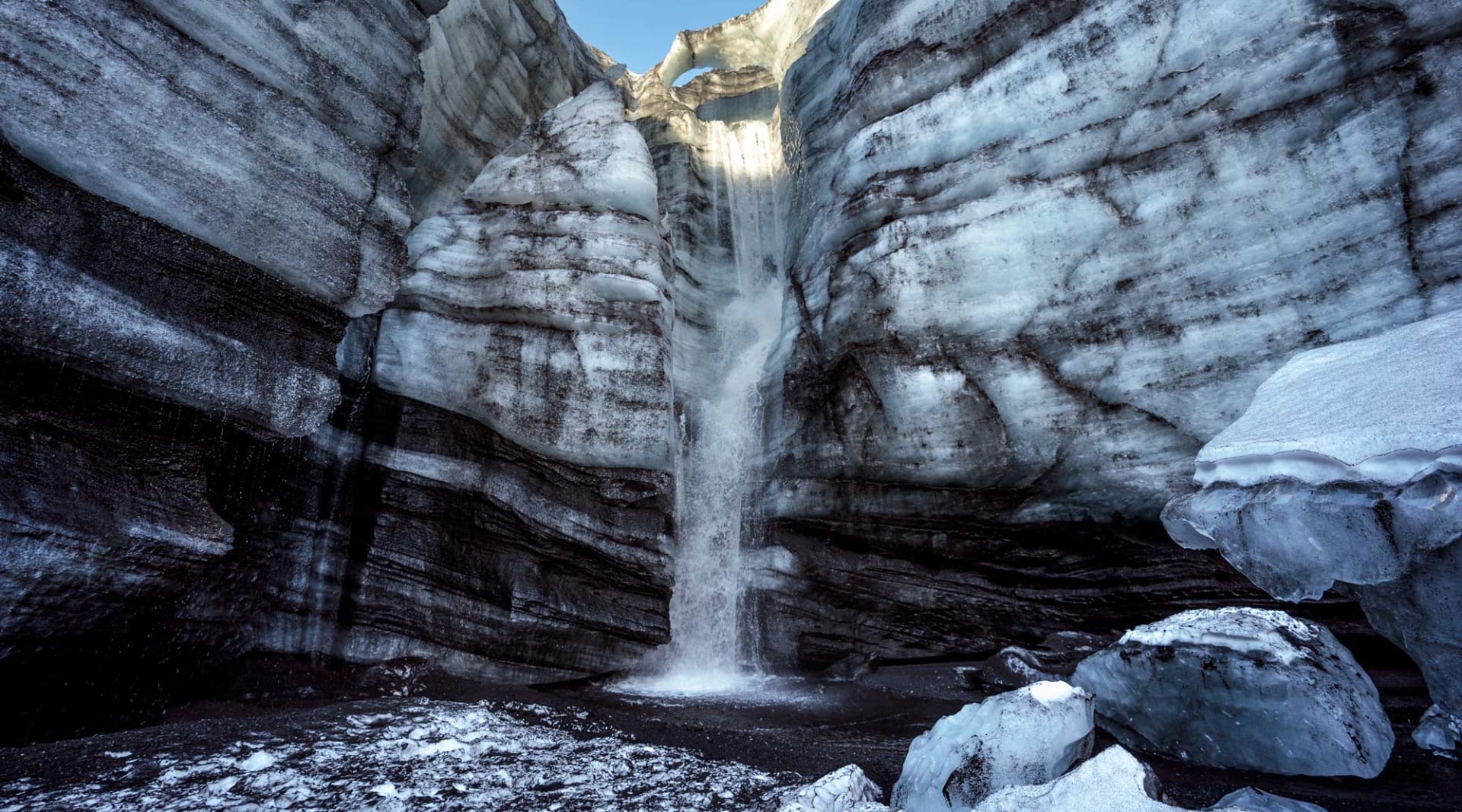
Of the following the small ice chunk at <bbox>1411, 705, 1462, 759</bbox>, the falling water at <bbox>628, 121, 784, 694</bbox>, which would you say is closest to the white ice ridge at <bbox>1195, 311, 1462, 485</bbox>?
the small ice chunk at <bbox>1411, 705, 1462, 759</bbox>

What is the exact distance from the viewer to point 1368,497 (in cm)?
344

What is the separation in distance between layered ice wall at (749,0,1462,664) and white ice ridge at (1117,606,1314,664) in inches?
79.1

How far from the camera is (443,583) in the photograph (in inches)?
309

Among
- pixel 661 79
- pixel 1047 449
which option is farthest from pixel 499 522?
pixel 661 79

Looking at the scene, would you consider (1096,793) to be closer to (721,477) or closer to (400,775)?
(400,775)

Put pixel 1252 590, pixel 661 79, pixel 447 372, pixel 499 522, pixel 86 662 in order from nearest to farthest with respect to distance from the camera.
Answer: pixel 86 662, pixel 1252 590, pixel 499 522, pixel 447 372, pixel 661 79

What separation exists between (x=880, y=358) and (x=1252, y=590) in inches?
173

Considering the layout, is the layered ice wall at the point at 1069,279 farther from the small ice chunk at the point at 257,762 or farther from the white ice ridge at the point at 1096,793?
the small ice chunk at the point at 257,762

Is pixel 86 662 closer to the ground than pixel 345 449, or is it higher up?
closer to the ground

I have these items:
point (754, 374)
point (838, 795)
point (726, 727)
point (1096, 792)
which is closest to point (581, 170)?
point (754, 374)

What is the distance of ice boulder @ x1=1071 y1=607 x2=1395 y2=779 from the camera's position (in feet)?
14.3

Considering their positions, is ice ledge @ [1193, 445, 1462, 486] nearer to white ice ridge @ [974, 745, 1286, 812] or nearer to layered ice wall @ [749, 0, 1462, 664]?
white ice ridge @ [974, 745, 1286, 812]

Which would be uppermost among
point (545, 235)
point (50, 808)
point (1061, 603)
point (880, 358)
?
point (545, 235)

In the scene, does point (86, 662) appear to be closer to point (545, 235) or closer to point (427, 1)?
point (545, 235)
